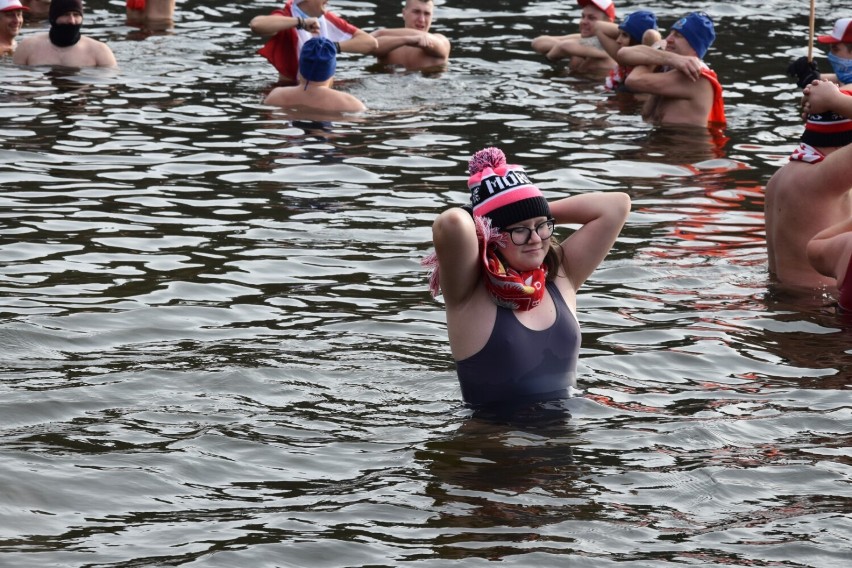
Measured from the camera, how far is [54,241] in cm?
1009

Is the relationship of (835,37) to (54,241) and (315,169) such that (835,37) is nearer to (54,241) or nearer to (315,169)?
(315,169)

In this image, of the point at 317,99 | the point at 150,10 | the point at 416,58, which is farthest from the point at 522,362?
the point at 150,10

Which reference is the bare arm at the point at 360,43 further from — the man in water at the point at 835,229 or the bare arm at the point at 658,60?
the man in water at the point at 835,229

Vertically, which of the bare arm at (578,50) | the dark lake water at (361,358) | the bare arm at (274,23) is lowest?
the dark lake water at (361,358)

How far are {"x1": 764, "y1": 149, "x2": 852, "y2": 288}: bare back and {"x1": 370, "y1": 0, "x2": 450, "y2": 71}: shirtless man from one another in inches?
338

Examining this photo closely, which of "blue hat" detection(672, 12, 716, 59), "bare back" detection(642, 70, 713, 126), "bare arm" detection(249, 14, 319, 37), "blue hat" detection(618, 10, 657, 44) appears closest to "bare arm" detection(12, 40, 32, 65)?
"bare arm" detection(249, 14, 319, 37)

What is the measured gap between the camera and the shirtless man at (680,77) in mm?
14164

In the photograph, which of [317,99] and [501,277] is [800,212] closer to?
[501,277]

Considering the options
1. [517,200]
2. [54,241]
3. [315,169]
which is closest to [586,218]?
[517,200]

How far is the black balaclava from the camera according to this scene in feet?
53.8

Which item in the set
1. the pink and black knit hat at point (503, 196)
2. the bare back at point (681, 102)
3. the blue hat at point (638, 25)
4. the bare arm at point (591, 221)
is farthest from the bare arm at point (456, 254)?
the blue hat at point (638, 25)

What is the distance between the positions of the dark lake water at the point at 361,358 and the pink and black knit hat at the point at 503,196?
40.2 inches

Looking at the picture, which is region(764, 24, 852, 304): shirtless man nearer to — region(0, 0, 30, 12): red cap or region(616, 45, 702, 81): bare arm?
region(616, 45, 702, 81): bare arm

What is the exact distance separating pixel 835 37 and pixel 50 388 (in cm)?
583
